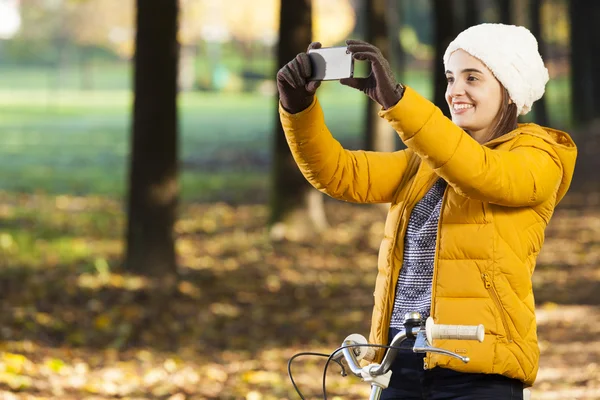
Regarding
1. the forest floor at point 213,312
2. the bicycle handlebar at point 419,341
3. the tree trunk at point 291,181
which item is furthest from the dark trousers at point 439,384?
the tree trunk at point 291,181

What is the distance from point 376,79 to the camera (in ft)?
11.1

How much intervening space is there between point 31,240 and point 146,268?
3612 mm

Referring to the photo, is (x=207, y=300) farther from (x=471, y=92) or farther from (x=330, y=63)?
(x=330, y=63)

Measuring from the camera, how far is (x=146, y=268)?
12172mm

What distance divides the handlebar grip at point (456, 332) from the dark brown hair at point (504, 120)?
33.7 inches

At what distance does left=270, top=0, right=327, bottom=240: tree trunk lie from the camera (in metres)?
14.9

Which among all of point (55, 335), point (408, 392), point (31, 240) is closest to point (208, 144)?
A: point (31, 240)

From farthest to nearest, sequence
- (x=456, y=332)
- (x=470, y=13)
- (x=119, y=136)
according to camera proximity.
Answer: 1. (x=119, y=136)
2. (x=470, y=13)
3. (x=456, y=332)

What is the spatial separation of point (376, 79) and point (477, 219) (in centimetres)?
65

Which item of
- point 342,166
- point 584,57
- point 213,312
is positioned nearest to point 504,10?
point 584,57

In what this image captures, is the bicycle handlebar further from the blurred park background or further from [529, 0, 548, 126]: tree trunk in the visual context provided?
[529, 0, 548, 126]: tree trunk

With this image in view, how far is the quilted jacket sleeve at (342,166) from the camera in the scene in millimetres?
3914

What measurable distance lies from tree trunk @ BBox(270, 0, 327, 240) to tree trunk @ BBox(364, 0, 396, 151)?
3463 millimetres

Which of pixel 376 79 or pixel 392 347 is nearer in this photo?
pixel 376 79
